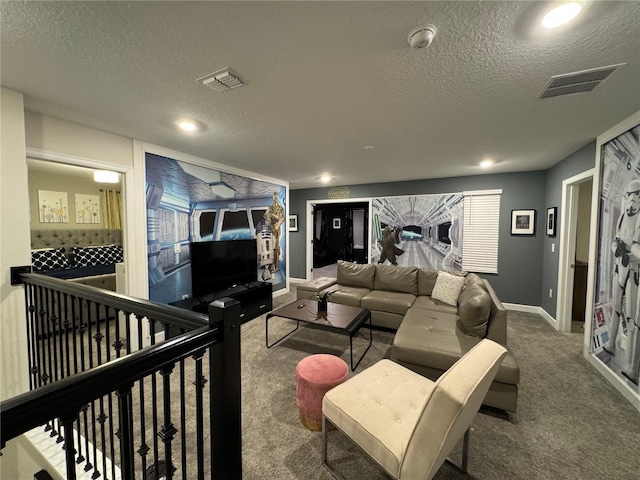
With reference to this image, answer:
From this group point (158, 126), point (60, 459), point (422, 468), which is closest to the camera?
point (422, 468)

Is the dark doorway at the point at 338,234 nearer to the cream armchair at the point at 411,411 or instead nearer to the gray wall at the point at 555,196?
the gray wall at the point at 555,196

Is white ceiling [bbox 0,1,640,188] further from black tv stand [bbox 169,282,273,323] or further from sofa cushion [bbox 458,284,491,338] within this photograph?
black tv stand [bbox 169,282,273,323]

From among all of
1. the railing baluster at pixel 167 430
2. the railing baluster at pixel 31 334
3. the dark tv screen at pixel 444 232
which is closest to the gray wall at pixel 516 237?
the dark tv screen at pixel 444 232

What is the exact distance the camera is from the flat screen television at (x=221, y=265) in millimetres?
3724

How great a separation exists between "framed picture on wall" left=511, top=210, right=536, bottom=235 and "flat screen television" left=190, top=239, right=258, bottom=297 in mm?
4696

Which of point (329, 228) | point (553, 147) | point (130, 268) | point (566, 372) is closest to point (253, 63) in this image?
point (130, 268)

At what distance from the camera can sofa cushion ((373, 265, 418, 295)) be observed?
4008 mm

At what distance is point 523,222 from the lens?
462cm

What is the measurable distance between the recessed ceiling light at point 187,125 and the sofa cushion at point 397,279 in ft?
10.7

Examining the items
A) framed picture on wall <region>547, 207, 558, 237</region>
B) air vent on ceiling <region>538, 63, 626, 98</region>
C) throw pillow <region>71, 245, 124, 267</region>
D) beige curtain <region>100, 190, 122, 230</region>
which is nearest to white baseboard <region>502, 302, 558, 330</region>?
framed picture on wall <region>547, 207, 558, 237</region>

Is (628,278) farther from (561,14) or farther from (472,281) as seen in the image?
(561,14)

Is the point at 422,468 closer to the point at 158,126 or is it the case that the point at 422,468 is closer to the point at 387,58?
the point at 387,58

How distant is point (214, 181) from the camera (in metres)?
4.12

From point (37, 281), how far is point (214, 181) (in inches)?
103
